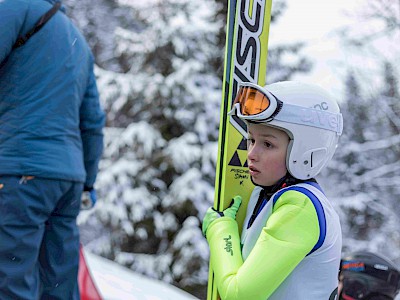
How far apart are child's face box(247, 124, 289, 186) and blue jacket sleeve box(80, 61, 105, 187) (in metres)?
1.59

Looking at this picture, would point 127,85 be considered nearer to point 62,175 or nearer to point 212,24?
point 212,24

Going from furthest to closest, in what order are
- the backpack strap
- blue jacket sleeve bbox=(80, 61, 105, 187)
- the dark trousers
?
blue jacket sleeve bbox=(80, 61, 105, 187) < the backpack strap < the dark trousers

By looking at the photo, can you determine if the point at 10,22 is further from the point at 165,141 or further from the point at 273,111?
the point at 165,141

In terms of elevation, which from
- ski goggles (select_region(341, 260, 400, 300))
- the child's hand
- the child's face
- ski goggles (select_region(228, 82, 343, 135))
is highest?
ski goggles (select_region(228, 82, 343, 135))

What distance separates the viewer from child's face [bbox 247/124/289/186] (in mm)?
2041

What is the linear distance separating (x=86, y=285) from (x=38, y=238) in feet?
2.94

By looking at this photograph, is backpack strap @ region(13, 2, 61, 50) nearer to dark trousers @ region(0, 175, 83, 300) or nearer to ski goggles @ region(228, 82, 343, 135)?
dark trousers @ region(0, 175, 83, 300)

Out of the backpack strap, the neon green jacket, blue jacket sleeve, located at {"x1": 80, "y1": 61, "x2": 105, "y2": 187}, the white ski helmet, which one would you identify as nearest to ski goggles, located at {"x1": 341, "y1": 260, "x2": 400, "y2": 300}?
the white ski helmet

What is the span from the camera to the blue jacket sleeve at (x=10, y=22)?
2967mm

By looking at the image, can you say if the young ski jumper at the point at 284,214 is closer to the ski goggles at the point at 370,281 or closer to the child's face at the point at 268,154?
the child's face at the point at 268,154

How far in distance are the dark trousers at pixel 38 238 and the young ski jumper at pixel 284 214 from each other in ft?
3.70

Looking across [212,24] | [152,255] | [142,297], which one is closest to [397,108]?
[212,24]

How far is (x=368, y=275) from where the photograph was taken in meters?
3.01

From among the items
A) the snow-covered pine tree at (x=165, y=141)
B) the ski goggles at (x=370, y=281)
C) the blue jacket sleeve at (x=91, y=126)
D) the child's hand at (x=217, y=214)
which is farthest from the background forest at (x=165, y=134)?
the child's hand at (x=217, y=214)
